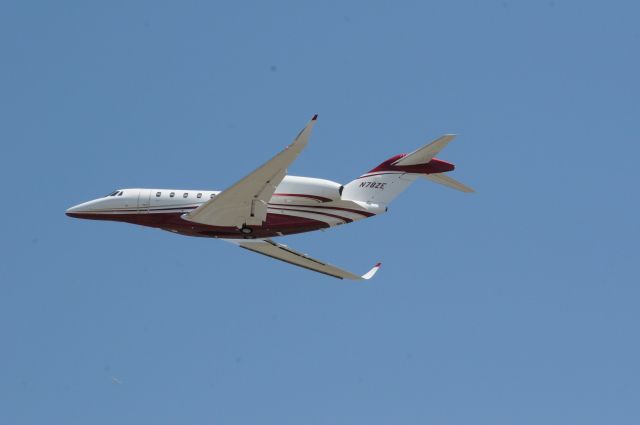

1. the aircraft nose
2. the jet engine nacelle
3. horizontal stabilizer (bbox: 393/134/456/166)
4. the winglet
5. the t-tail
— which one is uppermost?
horizontal stabilizer (bbox: 393/134/456/166)

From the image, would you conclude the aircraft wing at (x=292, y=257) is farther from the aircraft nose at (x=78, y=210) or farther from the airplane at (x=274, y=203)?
the aircraft nose at (x=78, y=210)

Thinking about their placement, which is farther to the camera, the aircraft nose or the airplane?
the aircraft nose

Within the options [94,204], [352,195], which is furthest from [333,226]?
[94,204]

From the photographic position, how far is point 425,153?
4125cm

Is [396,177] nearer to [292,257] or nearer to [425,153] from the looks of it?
A: [425,153]

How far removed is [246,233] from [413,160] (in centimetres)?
662

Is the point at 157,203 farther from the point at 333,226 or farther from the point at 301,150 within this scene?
the point at 301,150

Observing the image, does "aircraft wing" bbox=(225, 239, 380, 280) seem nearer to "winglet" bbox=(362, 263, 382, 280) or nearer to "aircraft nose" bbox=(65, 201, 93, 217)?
"winglet" bbox=(362, 263, 382, 280)

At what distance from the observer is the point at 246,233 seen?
41.8 metres

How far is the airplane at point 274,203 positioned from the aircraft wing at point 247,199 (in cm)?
3

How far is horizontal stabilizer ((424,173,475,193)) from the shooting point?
4180 centimetres

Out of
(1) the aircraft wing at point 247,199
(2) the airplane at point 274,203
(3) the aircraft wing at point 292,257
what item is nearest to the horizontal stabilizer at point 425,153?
(2) the airplane at point 274,203

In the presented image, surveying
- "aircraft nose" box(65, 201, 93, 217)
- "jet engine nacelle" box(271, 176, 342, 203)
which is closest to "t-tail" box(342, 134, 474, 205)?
"jet engine nacelle" box(271, 176, 342, 203)

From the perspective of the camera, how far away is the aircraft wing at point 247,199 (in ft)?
122
